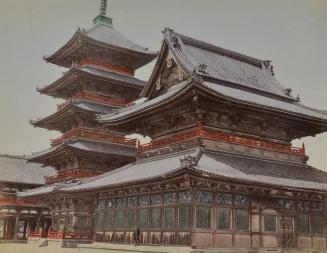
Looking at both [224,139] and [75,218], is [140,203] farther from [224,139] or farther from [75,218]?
[75,218]

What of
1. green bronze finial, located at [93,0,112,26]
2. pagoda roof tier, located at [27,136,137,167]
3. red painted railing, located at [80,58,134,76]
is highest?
green bronze finial, located at [93,0,112,26]

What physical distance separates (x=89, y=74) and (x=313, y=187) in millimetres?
21430

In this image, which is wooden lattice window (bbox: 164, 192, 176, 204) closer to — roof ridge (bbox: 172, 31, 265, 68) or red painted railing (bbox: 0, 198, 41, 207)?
roof ridge (bbox: 172, 31, 265, 68)

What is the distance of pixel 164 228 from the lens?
945 inches

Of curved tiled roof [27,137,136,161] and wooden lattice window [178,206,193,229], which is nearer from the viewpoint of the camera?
wooden lattice window [178,206,193,229]

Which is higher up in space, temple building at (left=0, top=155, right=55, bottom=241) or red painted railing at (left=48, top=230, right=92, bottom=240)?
temple building at (left=0, top=155, right=55, bottom=241)

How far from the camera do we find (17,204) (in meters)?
45.6

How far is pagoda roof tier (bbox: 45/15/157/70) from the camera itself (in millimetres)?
39781

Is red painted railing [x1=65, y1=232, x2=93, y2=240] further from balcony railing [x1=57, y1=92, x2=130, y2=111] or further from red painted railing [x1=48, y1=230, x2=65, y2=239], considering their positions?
balcony railing [x1=57, y1=92, x2=130, y2=111]

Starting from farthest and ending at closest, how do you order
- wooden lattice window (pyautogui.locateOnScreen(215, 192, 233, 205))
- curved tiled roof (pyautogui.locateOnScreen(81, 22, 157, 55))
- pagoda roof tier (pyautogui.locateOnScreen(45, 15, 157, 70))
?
1. curved tiled roof (pyautogui.locateOnScreen(81, 22, 157, 55))
2. pagoda roof tier (pyautogui.locateOnScreen(45, 15, 157, 70))
3. wooden lattice window (pyautogui.locateOnScreen(215, 192, 233, 205))

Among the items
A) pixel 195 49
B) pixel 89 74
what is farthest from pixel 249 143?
pixel 89 74

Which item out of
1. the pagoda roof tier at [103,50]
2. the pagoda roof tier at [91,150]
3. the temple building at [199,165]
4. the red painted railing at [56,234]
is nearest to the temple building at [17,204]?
the pagoda roof tier at [91,150]

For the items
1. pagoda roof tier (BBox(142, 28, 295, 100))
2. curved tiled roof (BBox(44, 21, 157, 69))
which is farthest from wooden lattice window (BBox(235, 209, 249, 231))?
curved tiled roof (BBox(44, 21, 157, 69))

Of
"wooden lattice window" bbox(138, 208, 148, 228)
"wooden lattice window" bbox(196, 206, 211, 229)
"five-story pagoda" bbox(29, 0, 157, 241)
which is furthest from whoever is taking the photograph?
"five-story pagoda" bbox(29, 0, 157, 241)
